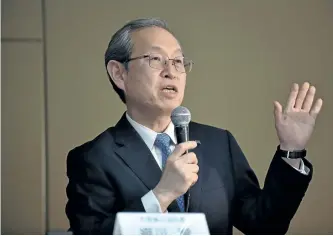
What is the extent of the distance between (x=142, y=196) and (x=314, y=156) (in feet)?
2.28

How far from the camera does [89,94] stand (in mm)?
2045

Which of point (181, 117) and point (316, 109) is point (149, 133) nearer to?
point (181, 117)

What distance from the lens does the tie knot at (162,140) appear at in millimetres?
1784

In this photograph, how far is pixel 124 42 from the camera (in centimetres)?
189

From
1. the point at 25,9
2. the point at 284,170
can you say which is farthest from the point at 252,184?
the point at 25,9

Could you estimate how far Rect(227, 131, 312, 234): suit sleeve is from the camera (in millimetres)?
1723

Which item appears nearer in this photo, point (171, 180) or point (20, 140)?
point (171, 180)

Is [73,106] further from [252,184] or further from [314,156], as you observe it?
[314,156]

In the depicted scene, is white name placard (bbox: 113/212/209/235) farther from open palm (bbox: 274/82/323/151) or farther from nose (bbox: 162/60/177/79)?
nose (bbox: 162/60/177/79)

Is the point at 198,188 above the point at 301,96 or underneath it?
underneath

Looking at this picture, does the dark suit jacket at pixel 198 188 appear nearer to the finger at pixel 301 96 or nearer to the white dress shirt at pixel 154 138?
the white dress shirt at pixel 154 138

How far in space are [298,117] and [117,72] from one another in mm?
610

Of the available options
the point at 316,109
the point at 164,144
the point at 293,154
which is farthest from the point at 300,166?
the point at 164,144

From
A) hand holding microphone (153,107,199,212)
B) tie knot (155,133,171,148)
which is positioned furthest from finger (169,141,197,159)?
tie knot (155,133,171,148)
